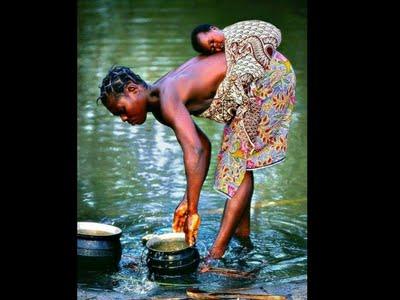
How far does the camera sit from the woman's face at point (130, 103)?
4.05 metres

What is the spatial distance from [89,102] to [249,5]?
159 cm

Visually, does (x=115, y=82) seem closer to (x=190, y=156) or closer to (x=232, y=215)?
(x=190, y=156)

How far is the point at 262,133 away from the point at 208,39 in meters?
0.50

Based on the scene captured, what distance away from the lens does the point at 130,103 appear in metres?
4.06

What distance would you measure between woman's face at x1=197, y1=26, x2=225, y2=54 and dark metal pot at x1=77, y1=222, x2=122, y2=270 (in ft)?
3.05

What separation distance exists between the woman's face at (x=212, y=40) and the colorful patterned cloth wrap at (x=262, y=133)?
0.77 ft

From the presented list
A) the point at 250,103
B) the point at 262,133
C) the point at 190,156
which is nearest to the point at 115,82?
the point at 190,156

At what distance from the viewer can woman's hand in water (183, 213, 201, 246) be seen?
3971mm

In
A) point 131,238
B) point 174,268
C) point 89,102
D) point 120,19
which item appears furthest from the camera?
point 120,19

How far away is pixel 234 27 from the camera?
4.26m
